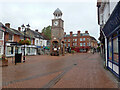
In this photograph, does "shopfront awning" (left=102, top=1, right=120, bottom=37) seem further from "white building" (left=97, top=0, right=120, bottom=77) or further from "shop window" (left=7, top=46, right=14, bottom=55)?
"shop window" (left=7, top=46, right=14, bottom=55)

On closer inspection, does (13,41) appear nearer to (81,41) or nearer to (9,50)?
(9,50)

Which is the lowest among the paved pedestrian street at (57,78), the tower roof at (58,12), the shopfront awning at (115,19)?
the paved pedestrian street at (57,78)

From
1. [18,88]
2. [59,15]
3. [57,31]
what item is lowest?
[18,88]

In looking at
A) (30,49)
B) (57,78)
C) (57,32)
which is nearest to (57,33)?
(57,32)

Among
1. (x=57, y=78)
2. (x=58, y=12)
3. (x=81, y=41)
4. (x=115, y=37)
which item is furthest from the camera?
(x=81, y=41)

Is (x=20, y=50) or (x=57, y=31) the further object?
(x=57, y=31)

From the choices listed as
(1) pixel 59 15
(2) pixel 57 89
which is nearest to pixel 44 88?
(2) pixel 57 89

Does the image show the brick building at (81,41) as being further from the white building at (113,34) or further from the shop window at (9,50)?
the white building at (113,34)

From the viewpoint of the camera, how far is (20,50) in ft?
79.1

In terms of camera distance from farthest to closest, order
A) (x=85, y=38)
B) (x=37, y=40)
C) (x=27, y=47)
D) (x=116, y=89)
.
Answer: (x=85, y=38)
(x=37, y=40)
(x=27, y=47)
(x=116, y=89)

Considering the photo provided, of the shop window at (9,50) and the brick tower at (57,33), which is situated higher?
the brick tower at (57,33)

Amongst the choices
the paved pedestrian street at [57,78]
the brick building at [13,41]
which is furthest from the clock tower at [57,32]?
the paved pedestrian street at [57,78]

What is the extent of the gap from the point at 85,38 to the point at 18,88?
162 feet

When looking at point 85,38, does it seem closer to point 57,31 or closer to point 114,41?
point 57,31
